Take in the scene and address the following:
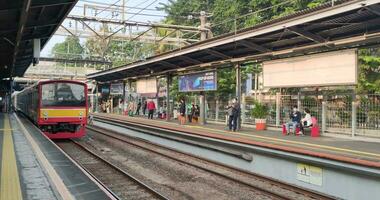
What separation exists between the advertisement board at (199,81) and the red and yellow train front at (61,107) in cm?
531

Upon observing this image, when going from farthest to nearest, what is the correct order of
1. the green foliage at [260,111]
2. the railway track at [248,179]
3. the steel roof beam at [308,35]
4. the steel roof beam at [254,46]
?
the green foliage at [260,111], the steel roof beam at [254,46], the steel roof beam at [308,35], the railway track at [248,179]

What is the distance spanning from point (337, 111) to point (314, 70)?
209 centimetres

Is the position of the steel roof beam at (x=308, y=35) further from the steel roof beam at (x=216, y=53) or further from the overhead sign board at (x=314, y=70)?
the steel roof beam at (x=216, y=53)

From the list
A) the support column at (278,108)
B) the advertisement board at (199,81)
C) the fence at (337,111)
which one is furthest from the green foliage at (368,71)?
the advertisement board at (199,81)

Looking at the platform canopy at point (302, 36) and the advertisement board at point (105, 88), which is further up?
the platform canopy at point (302, 36)

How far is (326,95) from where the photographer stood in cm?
1705

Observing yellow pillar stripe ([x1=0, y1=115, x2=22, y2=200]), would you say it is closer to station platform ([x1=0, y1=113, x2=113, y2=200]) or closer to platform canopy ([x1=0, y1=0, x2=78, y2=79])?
station platform ([x1=0, y1=113, x2=113, y2=200])

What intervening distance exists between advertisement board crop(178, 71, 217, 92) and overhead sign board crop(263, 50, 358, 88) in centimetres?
419

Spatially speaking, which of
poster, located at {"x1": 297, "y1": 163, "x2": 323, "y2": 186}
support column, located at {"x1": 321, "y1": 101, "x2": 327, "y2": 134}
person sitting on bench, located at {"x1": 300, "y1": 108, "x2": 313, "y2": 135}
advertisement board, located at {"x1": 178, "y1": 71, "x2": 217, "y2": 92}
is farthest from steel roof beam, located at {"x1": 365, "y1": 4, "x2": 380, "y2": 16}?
advertisement board, located at {"x1": 178, "y1": 71, "x2": 217, "y2": 92}

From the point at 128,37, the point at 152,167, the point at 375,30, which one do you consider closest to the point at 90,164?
the point at 152,167

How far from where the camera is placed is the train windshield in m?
20.1

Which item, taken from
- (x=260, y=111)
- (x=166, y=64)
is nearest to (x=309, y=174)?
(x=260, y=111)

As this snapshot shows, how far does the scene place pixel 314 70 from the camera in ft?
50.0

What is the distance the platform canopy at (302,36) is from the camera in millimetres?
12086
